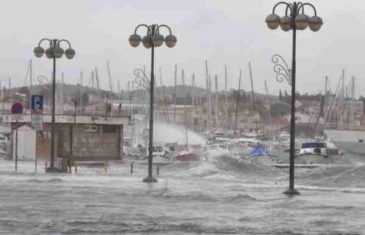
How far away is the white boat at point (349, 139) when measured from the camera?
98125 millimetres

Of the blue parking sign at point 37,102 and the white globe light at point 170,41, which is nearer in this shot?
the white globe light at point 170,41

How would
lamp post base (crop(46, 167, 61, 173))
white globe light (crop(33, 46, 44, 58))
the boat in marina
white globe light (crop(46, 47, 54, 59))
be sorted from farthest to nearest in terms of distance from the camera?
the boat in marina → lamp post base (crop(46, 167, 61, 173)) → white globe light (crop(46, 47, 54, 59)) → white globe light (crop(33, 46, 44, 58))

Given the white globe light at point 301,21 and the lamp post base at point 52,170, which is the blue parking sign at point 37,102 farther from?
the white globe light at point 301,21

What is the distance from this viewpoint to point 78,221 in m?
18.2

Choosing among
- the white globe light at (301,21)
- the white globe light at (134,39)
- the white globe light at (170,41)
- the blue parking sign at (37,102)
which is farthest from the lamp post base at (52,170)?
the white globe light at (301,21)

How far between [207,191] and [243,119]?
13112 cm

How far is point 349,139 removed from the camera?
104 m

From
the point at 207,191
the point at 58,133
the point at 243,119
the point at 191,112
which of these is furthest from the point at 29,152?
the point at 243,119

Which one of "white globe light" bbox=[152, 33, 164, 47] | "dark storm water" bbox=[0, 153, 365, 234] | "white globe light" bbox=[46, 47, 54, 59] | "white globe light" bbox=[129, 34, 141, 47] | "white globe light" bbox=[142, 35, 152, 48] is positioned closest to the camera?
"dark storm water" bbox=[0, 153, 365, 234]

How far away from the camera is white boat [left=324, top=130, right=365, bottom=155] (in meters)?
98.1

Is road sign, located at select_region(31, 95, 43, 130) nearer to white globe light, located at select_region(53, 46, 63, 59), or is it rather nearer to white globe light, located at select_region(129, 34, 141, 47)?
white globe light, located at select_region(53, 46, 63, 59)

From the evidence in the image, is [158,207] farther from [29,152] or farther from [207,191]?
[29,152]

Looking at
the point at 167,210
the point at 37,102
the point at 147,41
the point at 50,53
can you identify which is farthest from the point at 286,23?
the point at 50,53

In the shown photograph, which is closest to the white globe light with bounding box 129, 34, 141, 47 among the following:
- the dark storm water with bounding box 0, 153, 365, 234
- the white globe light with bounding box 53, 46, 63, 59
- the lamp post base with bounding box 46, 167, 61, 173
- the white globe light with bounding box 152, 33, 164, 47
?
the white globe light with bounding box 152, 33, 164, 47
